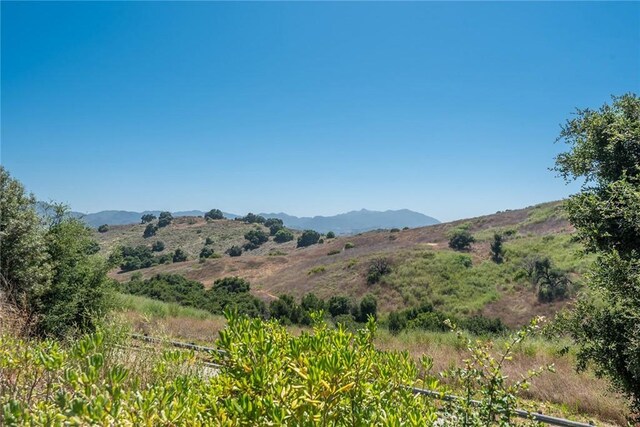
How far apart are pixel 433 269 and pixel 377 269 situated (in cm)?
569

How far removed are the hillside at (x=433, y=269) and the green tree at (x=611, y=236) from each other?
14.6 meters

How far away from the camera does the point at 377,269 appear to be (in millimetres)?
39656

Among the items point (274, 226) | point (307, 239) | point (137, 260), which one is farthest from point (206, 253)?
point (274, 226)

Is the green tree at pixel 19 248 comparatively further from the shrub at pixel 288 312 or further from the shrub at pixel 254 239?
the shrub at pixel 254 239

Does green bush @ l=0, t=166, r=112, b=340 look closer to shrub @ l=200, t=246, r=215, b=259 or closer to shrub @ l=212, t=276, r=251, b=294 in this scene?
shrub @ l=212, t=276, r=251, b=294

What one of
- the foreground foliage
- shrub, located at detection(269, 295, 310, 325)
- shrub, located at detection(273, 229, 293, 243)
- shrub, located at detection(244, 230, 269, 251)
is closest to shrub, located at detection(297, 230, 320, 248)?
shrub, located at detection(273, 229, 293, 243)

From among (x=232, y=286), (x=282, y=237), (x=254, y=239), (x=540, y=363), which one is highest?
(x=282, y=237)

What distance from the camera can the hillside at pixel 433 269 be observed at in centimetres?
3050

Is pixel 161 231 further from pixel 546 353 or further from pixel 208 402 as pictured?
pixel 208 402

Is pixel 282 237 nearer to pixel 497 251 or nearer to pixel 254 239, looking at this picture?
pixel 254 239

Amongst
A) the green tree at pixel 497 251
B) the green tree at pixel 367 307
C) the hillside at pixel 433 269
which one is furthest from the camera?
the green tree at pixel 497 251

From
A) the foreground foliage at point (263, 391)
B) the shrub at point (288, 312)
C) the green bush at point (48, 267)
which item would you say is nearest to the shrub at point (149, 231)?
the shrub at point (288, 312)

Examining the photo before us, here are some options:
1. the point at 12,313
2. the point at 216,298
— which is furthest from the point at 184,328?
the point at 216,298

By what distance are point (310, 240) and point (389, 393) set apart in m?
70.5
